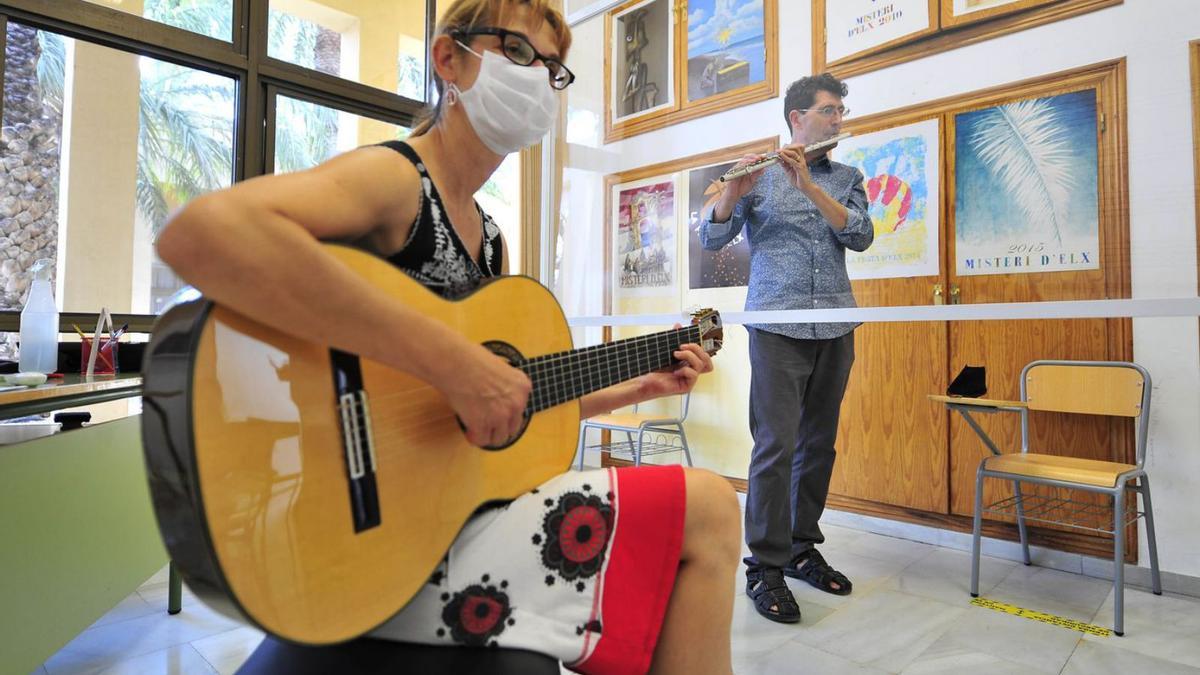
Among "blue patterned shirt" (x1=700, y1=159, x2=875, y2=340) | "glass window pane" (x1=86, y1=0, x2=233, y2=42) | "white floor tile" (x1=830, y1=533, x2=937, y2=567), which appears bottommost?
"white floor tile" (x1=830, y1=533, x2=937, y2=567)

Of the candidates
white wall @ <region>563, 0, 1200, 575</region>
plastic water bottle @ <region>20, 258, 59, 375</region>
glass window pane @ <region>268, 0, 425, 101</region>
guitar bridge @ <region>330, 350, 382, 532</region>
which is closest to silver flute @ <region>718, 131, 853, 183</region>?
white wall @ <region>563, 0, 1200, 575</region>

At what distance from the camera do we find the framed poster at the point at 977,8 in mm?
1828

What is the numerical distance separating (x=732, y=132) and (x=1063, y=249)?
3.74 feet

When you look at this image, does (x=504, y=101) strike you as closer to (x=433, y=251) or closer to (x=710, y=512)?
(x=433, y=251)

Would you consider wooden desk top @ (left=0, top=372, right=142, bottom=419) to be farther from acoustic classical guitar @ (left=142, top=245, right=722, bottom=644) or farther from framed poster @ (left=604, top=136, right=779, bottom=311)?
framed poster @ (left=604, top=136, right=779, bottom=311)

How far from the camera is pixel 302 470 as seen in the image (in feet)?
1.91

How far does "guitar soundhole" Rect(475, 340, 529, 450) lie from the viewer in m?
0.83

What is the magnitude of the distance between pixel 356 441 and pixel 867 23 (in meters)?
2.19

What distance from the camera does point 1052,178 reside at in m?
1.78

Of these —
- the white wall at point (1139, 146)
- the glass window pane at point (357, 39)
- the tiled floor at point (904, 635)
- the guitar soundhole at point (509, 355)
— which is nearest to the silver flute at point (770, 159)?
the white wall at point (1139, 146)

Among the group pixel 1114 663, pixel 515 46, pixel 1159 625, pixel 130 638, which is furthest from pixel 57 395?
pixel 1159 625

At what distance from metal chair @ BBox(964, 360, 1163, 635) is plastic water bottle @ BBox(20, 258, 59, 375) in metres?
2.98

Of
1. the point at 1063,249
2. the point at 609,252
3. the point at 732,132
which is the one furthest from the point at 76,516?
the point at 1063,249

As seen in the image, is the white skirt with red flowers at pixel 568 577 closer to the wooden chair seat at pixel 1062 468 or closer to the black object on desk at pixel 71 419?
the black object on desk at pixel 71 419
